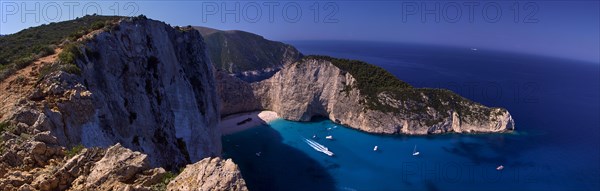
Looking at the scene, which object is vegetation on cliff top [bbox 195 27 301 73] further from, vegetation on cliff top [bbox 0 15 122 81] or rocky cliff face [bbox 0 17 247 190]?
vegetation on cliff top [bbox 0 15 122 81]

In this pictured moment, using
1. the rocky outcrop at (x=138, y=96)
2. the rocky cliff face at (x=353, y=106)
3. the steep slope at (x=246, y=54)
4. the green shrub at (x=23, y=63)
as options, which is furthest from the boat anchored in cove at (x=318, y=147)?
the steep slope at (x=246, y=54)

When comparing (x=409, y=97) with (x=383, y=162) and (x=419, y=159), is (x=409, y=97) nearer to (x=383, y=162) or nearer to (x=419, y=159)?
(x=419, y=159)

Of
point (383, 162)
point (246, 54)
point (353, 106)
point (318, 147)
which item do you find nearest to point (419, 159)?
point (383, 162)

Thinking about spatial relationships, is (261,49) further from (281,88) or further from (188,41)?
(188,41)

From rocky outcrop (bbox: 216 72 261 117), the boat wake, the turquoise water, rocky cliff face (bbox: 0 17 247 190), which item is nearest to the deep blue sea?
the turquoise water

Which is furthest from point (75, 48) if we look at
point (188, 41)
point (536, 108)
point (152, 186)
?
point (536, 108)
